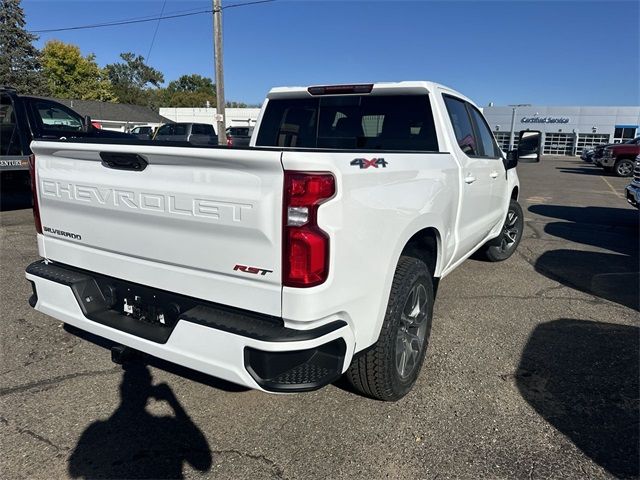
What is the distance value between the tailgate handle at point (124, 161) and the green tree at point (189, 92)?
90.9 meters

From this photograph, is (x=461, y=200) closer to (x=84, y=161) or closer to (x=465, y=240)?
(x=465, y=240)

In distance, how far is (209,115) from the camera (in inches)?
2452

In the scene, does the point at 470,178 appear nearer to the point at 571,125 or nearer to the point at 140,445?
the point at 140,445

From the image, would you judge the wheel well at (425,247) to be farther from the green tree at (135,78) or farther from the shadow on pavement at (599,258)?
the green tree at (135,78)

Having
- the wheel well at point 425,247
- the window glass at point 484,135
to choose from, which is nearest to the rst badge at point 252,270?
the wheel well at point 425,247

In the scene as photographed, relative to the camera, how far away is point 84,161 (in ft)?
8.50

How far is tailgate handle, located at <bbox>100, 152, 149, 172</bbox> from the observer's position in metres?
2.34

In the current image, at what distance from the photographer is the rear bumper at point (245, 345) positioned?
6.62 feet

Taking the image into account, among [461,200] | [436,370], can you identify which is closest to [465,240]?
[461,200]

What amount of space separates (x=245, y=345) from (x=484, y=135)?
12.3 ft

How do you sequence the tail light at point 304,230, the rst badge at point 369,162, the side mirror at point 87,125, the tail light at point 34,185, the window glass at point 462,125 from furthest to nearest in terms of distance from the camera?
the side mirror at point 87,125 < the window glass at point 462,125 < the tail light at point 34,185 < the rst badge at point 369,162 < the tail light at point 304,230

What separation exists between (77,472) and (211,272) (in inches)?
47.2

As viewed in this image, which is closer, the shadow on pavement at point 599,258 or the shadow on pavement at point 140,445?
the shadow on pavement at point 140,445

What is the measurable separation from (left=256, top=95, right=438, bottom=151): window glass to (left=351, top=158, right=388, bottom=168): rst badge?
4.63ft
